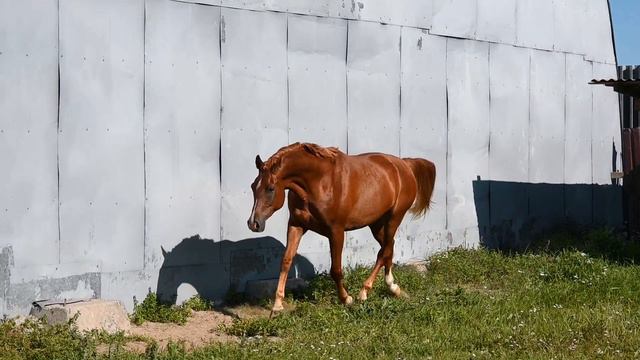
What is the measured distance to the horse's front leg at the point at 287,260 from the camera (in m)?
9.34

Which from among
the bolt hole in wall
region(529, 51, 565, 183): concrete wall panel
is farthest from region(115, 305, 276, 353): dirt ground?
region(529, 51, 565, 183): concrete wall panel

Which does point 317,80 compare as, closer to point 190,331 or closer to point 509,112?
point 190,331

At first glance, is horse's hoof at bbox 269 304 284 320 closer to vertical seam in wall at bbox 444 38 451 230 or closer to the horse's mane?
the horse's mane

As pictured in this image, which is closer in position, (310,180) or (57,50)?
(57,50)

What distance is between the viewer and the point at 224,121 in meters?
10.1

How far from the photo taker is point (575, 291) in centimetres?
986

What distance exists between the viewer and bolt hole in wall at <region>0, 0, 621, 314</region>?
8805mm

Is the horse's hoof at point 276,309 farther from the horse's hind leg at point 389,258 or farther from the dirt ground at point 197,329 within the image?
the horse's hind leg at point 389,258

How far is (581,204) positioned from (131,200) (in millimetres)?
7969

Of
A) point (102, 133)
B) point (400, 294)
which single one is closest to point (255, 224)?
point (102, 133)

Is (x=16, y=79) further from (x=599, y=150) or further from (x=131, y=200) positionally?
(x=599, y=150)

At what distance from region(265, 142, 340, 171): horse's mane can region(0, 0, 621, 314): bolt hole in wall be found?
1065 mm

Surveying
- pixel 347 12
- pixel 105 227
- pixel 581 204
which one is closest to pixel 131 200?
pixel 105 227

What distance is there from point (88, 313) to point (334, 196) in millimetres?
2710
